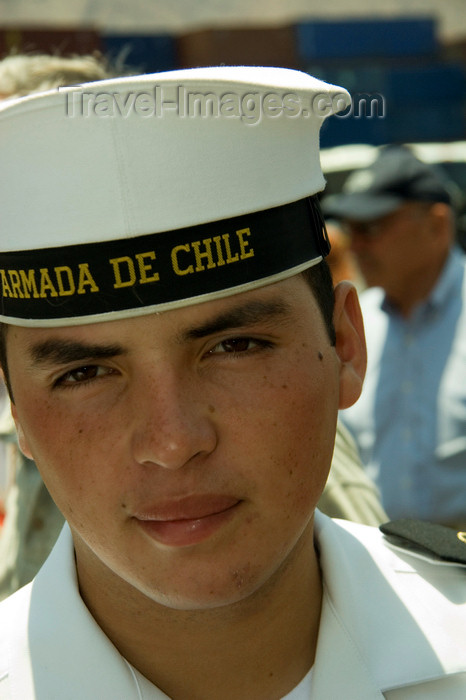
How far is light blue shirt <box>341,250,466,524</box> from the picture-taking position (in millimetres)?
4023

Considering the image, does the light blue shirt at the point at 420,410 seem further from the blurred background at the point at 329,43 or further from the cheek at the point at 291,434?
the blurred background at the point at 329,43

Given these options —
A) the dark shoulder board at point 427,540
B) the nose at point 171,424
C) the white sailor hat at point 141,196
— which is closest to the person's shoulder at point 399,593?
the dark shoulder board at point 427,540

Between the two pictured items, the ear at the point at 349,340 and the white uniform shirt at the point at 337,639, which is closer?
the white uniform shirt at the point at 337,639

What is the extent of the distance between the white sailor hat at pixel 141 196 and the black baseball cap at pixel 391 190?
10.6 feet

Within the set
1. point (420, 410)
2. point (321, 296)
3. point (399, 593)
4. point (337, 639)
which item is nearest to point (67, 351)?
point (321, 296)

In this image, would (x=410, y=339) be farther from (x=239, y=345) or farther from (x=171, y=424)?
(x=171, y=424)

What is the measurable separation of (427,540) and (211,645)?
1.80 ft

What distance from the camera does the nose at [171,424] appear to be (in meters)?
1.35

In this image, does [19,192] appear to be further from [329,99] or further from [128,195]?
[329,99]

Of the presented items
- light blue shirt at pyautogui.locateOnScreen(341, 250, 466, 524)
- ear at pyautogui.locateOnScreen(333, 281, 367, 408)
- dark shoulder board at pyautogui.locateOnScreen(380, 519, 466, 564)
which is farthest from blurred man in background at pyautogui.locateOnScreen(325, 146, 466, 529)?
ear at pyautogui.locateOnScreen(333, 281, 367, 408)

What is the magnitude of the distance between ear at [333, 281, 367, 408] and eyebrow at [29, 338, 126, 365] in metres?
0.48

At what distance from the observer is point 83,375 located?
1.48 metres

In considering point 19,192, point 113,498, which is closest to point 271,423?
point 113,498

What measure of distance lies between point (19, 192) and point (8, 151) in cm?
7
